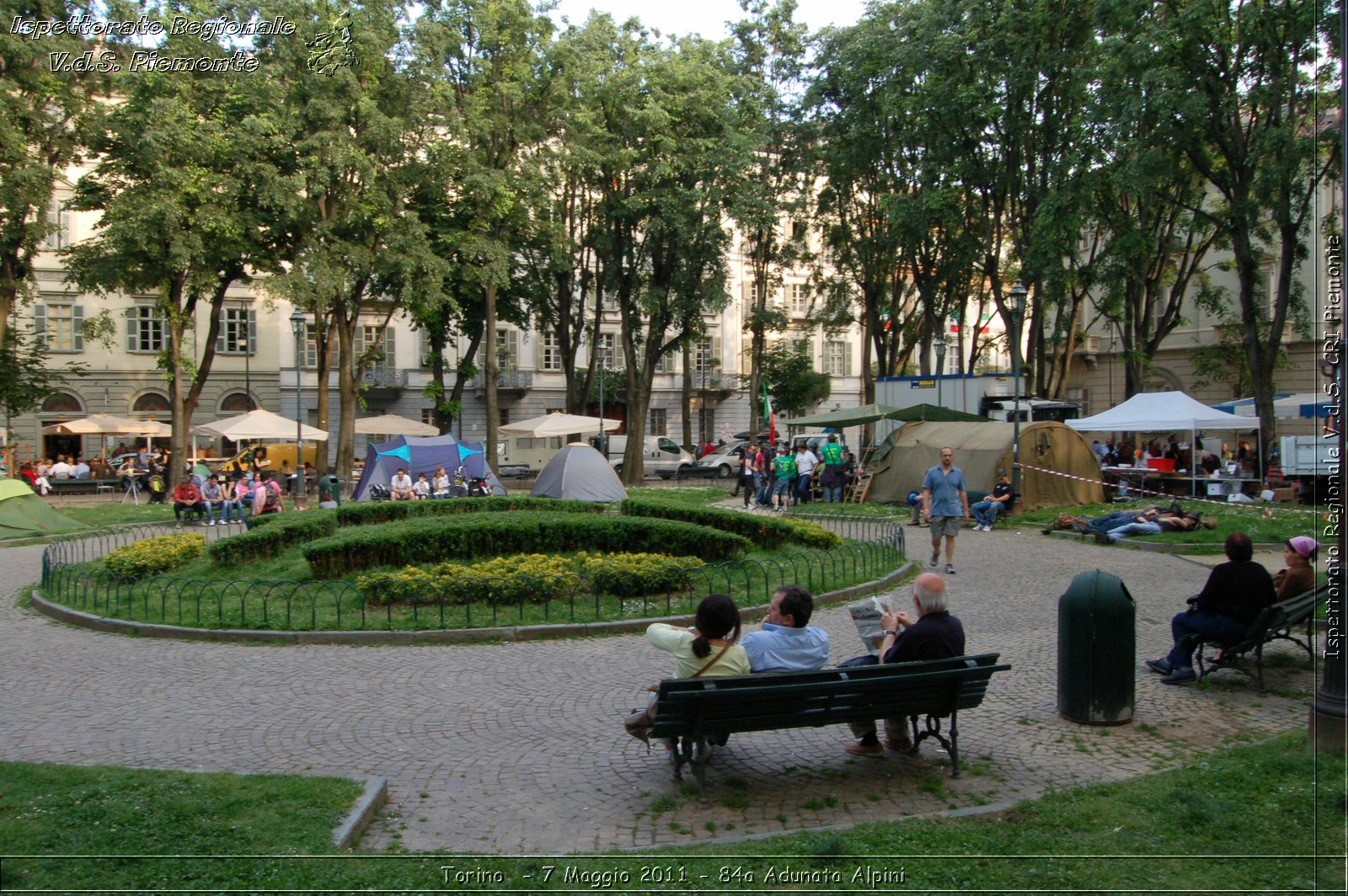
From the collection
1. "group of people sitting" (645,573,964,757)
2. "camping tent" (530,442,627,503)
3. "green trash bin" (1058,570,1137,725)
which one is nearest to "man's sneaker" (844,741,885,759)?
"group of people sitting" (645,573,964,757)

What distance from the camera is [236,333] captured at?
154 feet

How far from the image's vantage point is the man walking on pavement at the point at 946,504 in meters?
14.0

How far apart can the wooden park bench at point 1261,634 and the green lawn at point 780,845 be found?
2.23 m

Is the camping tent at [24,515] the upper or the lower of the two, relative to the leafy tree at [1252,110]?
lower

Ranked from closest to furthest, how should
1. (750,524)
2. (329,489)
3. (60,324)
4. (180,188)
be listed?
(750,524) → (329,489) → (180,188) → (60,324)

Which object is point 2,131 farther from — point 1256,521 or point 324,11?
point 1256,521

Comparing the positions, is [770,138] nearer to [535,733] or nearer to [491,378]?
[491,378]

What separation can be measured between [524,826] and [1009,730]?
3.54 m

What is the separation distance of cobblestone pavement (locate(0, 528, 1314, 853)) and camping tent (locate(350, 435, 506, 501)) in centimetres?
1607

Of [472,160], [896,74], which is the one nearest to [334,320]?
[472,160]

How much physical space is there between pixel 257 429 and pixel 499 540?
813 inches

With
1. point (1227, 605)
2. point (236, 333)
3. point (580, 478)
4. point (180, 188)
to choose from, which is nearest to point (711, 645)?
point (1227, 605)

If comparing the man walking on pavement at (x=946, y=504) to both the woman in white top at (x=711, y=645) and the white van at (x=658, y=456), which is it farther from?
the white van at (x=658, y=456)

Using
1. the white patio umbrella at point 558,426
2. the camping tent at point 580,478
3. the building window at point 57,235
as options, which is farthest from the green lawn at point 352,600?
the building window at point 57,235
